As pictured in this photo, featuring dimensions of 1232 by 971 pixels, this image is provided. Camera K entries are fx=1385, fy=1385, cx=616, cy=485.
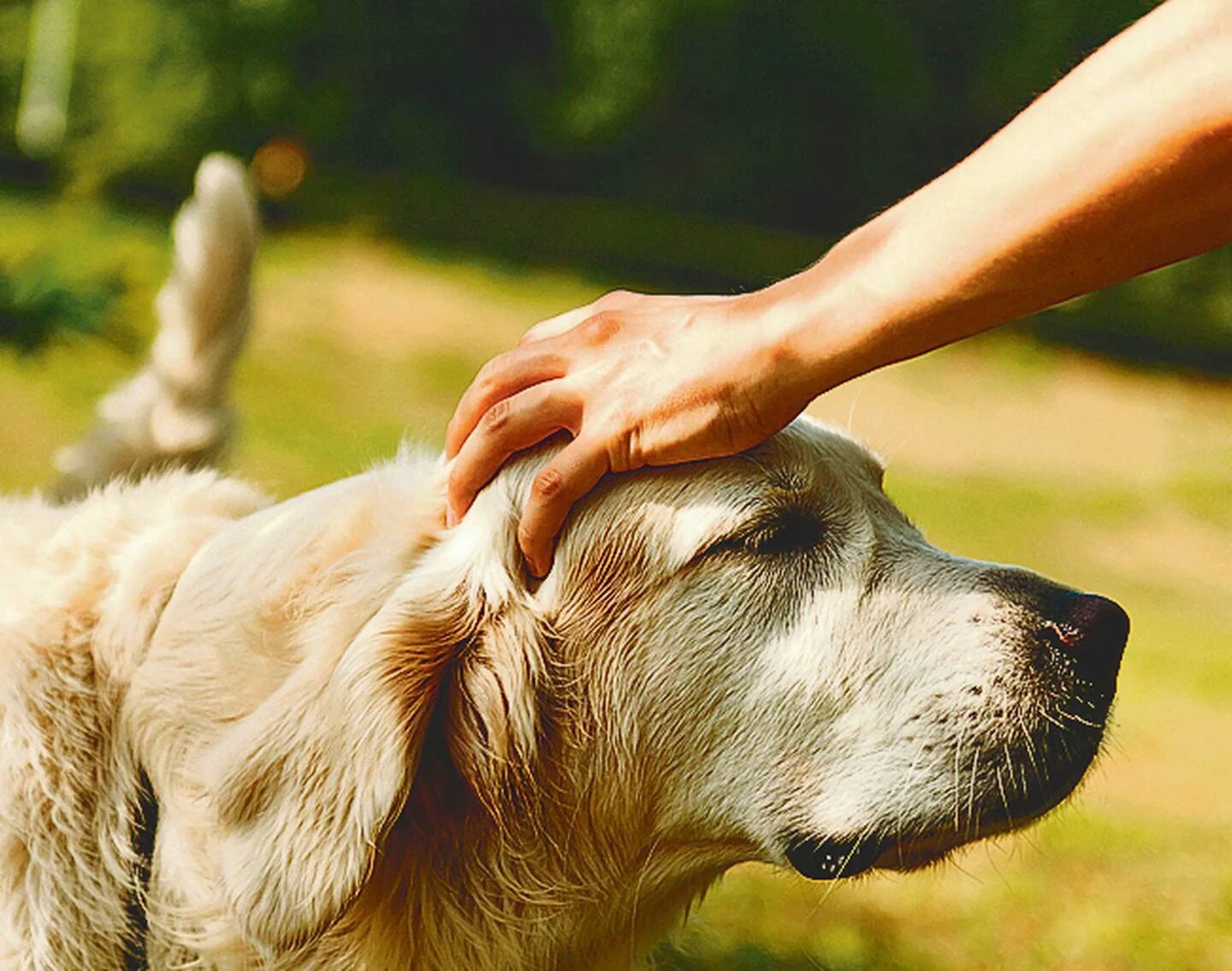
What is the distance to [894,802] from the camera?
7.14 feet

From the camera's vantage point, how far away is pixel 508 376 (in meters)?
2.26

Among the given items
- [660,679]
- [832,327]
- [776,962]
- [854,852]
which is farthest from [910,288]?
[776,962]

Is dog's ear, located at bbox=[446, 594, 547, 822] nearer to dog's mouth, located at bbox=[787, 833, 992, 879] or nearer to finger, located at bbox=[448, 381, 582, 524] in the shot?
finger, located at bbox=[448, 381, 582, 524]

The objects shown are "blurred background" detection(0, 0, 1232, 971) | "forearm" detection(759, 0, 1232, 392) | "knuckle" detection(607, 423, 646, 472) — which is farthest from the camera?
"blurred background" detection(0, 0, 1232, 971)

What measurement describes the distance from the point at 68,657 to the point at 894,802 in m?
1.39

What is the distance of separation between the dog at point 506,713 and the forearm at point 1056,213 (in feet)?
1.05

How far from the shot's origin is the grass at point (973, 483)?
13.1ft

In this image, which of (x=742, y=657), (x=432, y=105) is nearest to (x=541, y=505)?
(x=742, y=657)

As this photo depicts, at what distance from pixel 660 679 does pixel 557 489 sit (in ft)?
1.22

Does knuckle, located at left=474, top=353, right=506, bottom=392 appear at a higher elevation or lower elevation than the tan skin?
higher

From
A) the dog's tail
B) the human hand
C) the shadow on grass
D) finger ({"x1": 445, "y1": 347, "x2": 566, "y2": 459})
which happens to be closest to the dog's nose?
the human hand

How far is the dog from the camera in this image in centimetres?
216

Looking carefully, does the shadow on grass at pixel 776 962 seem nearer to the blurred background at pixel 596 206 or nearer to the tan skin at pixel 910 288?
the tan skin at pixel 910 288

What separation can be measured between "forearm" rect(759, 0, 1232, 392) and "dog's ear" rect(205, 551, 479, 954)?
806 millimetres
